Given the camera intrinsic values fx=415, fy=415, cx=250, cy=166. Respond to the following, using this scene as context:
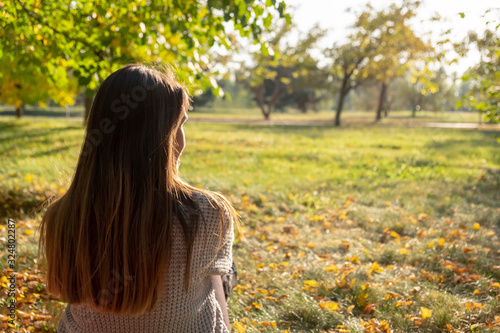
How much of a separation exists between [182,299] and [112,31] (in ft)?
11.6

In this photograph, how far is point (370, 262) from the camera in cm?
412

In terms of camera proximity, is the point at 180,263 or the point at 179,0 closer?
the point at 180,263

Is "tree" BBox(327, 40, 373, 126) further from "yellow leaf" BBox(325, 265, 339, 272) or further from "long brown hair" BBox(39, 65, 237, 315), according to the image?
"long brown hair" BBox(39, 65, 237, 315)

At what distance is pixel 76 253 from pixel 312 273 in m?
2.66

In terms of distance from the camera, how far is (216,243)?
5.62ft

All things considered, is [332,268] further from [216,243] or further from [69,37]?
[69,37]

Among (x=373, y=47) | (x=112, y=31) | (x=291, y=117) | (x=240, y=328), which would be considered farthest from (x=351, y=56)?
(x=240, y=328)

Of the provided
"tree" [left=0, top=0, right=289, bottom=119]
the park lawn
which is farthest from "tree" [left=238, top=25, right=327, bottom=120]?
the park lawn

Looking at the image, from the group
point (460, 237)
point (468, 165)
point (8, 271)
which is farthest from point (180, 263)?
point (468, 165)

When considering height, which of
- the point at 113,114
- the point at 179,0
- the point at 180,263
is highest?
the point at 179,0

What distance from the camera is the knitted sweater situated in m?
1.63

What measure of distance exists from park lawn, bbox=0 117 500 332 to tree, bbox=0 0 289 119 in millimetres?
1286

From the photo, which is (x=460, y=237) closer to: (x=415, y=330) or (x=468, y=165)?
(x=415, y=330)

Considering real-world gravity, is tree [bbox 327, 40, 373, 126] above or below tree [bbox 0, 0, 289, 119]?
above
